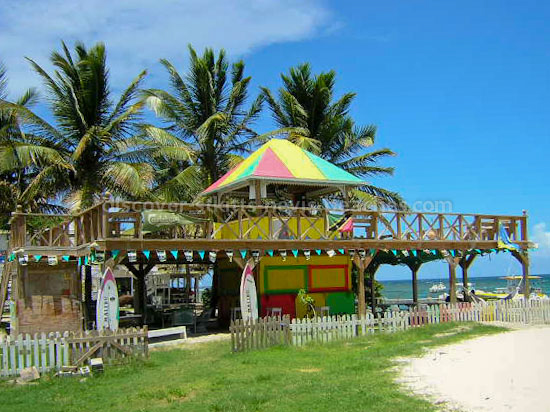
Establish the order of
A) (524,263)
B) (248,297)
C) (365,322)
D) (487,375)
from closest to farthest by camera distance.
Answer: (487,375)
(365,322)
(248,297)
(524,263)

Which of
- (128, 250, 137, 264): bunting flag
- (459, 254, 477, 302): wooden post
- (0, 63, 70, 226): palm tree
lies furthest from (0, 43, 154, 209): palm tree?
(459, 254, 477, 302): wooden post

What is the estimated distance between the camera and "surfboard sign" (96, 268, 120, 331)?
1473 cm

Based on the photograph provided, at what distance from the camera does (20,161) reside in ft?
71.4

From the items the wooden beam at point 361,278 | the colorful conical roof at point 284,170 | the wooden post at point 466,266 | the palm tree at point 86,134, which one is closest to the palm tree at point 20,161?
the palm tree at point 86,134

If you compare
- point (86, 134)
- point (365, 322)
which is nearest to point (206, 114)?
point (86, 134)

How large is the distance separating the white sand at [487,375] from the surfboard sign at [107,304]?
7276 mm

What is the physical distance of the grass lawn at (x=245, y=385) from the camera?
8.45m

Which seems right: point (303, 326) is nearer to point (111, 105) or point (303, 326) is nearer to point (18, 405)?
point (18, 405)

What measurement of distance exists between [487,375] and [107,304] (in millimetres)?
9017

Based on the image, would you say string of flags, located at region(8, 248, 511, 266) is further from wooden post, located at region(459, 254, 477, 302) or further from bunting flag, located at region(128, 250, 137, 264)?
wooden post, located at region(459, 254, 477, 302)

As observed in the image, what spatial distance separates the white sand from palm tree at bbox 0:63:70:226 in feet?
52.2

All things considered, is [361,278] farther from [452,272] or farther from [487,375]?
[487,375]

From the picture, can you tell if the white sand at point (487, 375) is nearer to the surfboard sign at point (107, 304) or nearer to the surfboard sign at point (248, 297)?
the surfboard sign at point (248, 297)

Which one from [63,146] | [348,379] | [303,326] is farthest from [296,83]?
[348,379]
